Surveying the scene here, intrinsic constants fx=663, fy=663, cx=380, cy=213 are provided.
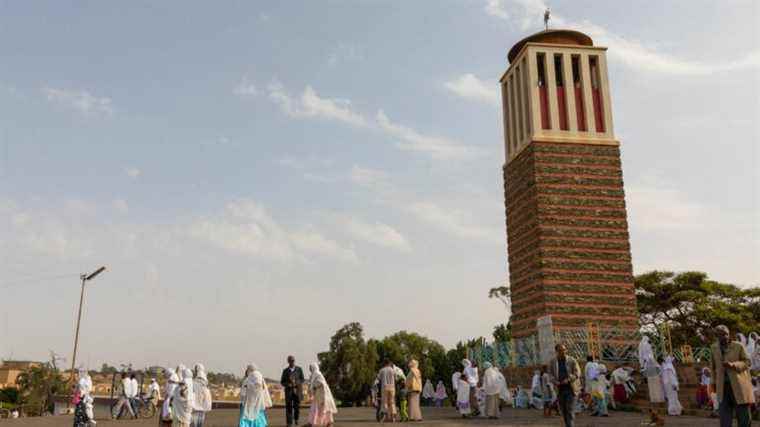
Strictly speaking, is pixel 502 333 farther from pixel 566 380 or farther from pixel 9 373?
pixel 9 373

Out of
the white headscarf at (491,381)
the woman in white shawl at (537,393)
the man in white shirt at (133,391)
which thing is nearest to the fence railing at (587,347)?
the woman in white shawl at (537,393)

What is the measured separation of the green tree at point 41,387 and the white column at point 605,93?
50914 millimetres

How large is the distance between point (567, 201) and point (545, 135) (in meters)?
3.02

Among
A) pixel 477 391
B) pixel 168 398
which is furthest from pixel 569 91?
pixel 168 398

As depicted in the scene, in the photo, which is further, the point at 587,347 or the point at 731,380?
the point at 587,347

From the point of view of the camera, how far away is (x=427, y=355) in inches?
1966

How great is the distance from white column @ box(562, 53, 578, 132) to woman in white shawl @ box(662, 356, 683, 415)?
13778mm

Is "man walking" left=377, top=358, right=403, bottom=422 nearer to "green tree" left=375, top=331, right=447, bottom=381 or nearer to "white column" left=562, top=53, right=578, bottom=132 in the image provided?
"white column" left=562, top=53, right=578, bottom=132

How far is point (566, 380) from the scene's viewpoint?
10.0 m

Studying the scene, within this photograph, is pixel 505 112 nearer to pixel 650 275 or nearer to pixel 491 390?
pixel 650 275

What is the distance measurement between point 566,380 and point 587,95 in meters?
21.6

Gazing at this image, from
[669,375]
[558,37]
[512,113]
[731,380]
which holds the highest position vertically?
[558,37]

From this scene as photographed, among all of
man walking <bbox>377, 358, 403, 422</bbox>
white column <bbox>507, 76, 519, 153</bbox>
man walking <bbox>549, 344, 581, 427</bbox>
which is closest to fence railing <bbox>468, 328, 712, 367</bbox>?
man walking <bbox>377, 358, 403, 422</bbox>

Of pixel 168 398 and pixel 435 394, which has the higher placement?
pixel 168 398
